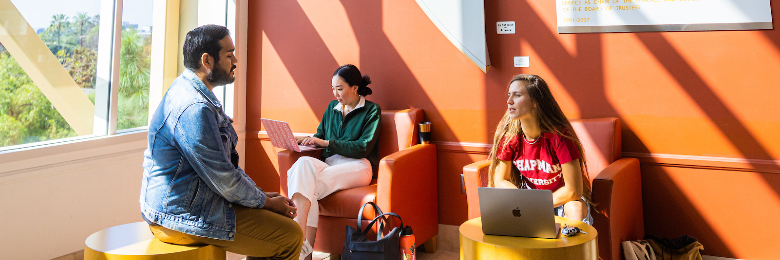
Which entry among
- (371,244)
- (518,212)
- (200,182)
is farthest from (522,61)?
(200,182)

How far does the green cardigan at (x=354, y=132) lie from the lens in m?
3.02

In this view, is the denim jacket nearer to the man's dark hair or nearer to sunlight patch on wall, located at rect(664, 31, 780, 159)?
the man's dark hair

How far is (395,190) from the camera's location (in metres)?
2.67

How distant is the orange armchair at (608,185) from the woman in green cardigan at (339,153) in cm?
68

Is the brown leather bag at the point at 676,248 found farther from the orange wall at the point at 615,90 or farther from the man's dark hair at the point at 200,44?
the man's dark hair at the point at 200,44

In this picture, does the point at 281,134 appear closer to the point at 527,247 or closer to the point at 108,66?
the point at 108,66

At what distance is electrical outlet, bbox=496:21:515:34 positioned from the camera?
10.1 ft

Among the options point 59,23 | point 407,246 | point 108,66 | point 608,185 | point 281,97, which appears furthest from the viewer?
point 281,97

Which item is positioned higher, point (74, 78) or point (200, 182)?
point (74, 78)

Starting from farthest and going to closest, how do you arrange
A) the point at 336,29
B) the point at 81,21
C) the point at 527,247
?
the point at 336,29
the point at 81,21
the point at 527,247

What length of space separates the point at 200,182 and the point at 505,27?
2.05 metres

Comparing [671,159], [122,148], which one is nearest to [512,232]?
[671,159]

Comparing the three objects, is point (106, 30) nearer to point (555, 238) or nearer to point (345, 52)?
point (345, 52)

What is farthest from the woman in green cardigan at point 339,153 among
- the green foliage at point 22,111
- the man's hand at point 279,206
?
the green foliage at point 22,111
